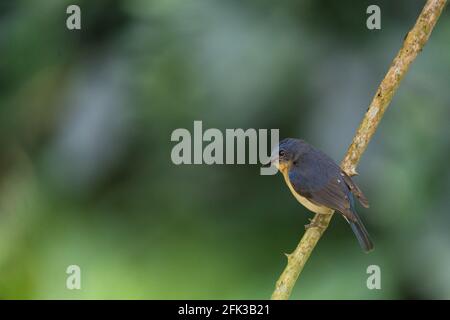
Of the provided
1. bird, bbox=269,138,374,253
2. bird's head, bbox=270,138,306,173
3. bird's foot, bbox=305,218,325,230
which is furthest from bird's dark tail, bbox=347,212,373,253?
bird's head, bbox=270,138,306,173

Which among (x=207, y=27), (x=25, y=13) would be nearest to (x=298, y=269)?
(x=207, y=27)

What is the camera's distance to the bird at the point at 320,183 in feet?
11.7

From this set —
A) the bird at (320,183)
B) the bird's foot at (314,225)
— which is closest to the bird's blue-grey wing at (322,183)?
the bird at (320,183)

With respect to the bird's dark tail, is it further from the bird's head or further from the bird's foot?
the bird's head

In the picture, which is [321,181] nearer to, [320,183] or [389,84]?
[320,183]

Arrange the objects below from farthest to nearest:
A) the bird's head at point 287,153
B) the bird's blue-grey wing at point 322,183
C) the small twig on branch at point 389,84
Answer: the bird's head at point 287,153
the bird's blue-grey wing at point 322,183
the small twig on branch at point 389,84

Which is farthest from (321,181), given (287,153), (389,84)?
(389,84)

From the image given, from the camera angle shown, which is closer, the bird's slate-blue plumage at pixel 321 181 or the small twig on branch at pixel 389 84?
the small twig on branch at pixel 389 84

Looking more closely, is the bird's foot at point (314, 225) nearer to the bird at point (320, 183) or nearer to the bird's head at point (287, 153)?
the bird at point (320, 183)

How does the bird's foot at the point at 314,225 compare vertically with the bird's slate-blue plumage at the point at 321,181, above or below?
below

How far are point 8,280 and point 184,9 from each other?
5.94 ft

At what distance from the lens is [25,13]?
4504 millimetres

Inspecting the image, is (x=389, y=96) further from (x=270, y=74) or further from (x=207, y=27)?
(x=207, y=27)

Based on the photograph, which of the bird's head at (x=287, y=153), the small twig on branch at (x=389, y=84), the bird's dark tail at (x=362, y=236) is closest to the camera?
the small twig on branch at (x=389, y=84)
